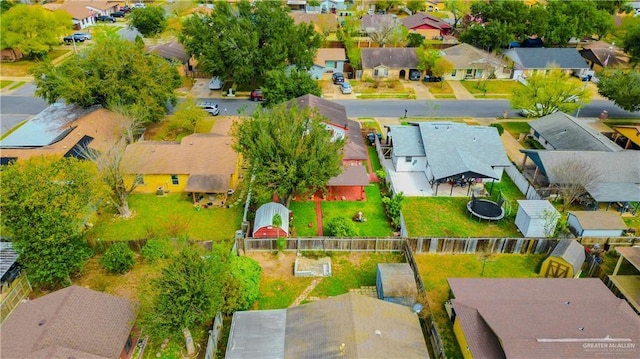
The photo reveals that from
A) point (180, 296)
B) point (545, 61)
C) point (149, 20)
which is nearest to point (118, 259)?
point (180, 296)

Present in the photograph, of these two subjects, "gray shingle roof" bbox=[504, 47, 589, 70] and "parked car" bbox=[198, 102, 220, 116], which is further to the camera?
"gray shingle roof" bbox=[504, 47, 589, 70]

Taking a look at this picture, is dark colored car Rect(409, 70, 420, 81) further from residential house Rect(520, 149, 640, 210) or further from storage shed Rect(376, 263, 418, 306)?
storage shed Rect(376, 263, 418, 306)

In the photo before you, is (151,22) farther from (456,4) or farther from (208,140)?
(456,4)

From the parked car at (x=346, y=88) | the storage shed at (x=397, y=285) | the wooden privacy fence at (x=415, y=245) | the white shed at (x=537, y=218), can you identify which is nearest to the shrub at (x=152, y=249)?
the wooden privacy fence at (x=415, y=245)

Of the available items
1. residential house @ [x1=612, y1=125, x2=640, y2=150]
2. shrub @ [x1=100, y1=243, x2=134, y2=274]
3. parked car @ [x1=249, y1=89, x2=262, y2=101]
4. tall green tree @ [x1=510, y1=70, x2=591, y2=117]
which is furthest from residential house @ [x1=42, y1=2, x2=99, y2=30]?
residential house @ [x1=612, y1=125, x2=640, y2=150]

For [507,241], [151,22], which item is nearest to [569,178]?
[507,241]

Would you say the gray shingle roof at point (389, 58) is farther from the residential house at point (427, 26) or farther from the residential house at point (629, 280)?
the residential house at point (629, 280)

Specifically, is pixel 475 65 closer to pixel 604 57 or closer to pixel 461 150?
pixel 604 57
